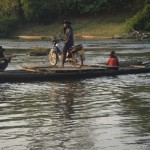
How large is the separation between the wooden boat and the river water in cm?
70

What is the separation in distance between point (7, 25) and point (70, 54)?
5916 cm

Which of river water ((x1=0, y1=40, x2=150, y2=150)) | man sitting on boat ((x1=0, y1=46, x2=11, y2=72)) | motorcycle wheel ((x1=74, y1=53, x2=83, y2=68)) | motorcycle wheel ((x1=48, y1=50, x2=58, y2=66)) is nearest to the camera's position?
river water ((x1=0, y1=40, x2=150, y2=150))

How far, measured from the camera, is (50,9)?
8344 centimetres

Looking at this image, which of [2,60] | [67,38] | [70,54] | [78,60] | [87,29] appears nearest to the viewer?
[2,60]

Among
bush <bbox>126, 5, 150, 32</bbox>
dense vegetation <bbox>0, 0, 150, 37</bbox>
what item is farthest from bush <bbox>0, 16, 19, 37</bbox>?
bush <bbox>126, 5, 150, 32</bbox>

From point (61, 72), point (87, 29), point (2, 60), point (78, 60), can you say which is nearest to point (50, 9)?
point (87, 29)

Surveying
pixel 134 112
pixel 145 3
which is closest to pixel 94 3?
pixel 145 3

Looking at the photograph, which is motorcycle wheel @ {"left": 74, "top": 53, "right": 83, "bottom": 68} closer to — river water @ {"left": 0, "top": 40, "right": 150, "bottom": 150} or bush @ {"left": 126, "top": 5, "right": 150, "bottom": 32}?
river water @ {"left": 0, "top": 40, "right": 150, "bottom": 150}

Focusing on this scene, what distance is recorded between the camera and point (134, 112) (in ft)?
44.8

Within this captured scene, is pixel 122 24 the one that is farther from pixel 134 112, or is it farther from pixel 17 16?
pixel 134 112

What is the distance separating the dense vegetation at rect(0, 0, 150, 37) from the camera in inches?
3076

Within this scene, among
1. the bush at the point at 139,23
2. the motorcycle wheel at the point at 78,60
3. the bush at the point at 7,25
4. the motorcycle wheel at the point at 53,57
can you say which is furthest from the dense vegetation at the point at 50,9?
the motorcycle wheel at the point at 78,60

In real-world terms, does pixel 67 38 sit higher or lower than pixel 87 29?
higher

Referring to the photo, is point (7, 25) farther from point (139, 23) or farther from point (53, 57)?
point (53, 57)
